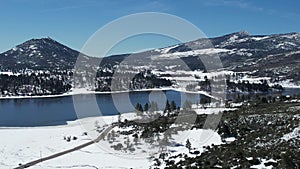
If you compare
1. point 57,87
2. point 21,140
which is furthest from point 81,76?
point 21,140

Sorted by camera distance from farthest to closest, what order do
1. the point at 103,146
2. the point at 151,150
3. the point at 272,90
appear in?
the point at 272,90 < the point at 103,146 < the point at 151,150

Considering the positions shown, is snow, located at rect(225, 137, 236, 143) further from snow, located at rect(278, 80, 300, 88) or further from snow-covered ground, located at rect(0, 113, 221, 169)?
snow, located at rect(278, 80, 300, 88)

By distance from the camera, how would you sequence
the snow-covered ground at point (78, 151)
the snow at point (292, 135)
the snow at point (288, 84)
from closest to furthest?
the snow at point (292, 135) < the snow-covered ground at point (78, 151) < the snow at point (288, 84)

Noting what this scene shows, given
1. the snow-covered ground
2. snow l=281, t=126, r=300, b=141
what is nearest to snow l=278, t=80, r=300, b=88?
the snow-covered ground

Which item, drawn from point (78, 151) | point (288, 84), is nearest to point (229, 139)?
point (78, 151)

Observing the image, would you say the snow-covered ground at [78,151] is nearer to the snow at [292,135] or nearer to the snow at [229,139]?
the snow at [229,139]

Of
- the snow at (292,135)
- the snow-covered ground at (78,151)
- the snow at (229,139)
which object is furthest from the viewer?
the snow at (229,139)

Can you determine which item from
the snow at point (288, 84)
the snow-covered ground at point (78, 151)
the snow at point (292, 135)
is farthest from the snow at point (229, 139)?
the snow at point (288, 84)

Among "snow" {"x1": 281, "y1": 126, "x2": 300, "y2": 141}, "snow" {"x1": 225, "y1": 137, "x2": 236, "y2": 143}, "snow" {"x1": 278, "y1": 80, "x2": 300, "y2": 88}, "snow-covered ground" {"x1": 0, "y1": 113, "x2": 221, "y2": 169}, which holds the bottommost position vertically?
"snow-covered ground" {"x1": 0, "y1": 113, "x2": 221, "y2": 169}

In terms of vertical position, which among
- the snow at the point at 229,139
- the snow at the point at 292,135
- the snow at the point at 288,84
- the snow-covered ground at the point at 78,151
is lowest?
the snow-covered ground at the point at 78,151

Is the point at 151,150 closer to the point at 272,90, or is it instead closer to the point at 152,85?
the point at 272,90

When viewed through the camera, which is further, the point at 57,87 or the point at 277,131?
the point at 57,87
